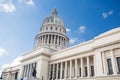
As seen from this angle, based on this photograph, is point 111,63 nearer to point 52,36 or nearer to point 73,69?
point 73,69

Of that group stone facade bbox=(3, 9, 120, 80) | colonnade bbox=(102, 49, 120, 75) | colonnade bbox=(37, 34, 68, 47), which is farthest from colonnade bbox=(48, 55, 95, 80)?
colonnade bbox=(37, 34, 68, 47)

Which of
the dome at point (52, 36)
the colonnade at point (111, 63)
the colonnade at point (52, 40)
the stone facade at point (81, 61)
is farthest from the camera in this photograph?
the colonnade at point (52, 40)

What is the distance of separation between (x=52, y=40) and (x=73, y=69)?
73.7ft

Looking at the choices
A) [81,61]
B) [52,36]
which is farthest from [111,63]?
[52,36]

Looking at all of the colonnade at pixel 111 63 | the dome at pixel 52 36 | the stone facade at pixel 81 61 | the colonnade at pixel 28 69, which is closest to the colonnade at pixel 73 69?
the stone facade at pixel 81 61

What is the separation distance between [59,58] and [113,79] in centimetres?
1622

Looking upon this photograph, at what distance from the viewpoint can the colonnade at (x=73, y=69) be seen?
32.3 meters

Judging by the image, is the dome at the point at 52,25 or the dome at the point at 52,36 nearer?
the dome at the point at 52,36

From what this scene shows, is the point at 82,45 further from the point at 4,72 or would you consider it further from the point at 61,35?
the point at 4,72

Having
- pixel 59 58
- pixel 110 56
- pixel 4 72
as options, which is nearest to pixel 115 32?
pixel 110 56

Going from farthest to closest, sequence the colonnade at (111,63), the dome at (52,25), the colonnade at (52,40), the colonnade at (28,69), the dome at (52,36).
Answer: the dome at (52,25) < the colonnade at (52,40) < the dome at (52,36) < the colonnade at (28,69) < the colonnade at (111,63)

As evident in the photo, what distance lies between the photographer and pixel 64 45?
58.2 metres

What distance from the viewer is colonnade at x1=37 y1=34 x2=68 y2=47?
56581mm

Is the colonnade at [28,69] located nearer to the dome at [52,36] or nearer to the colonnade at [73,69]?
the colonnade at [73,69]
